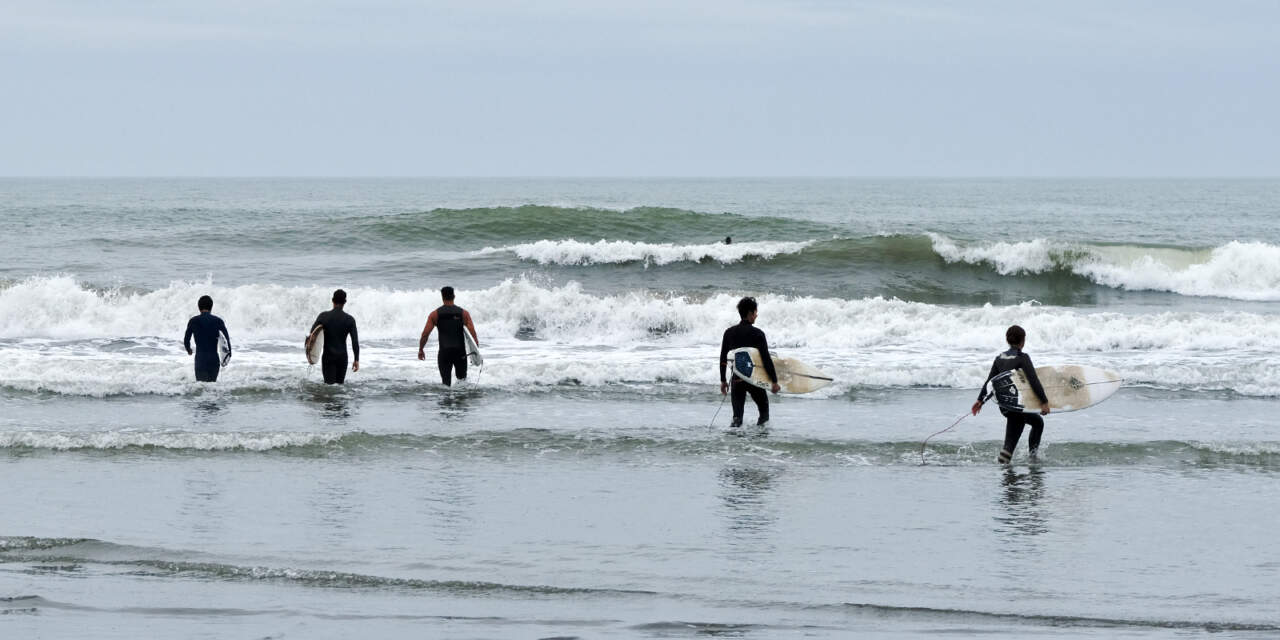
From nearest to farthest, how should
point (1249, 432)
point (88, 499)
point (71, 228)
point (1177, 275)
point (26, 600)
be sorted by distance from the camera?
point (26, 600)
point (88, 499)
point (1249, 432)
point (1177, 275)
point (71, 228)

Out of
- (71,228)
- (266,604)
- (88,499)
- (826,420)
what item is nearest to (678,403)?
(826,420)

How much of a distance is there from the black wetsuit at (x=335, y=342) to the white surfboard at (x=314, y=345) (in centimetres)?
11

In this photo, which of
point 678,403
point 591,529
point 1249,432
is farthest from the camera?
point 678,403

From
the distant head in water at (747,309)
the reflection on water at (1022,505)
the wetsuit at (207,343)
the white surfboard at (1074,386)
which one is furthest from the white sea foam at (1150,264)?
the wetsuit at (207,343)

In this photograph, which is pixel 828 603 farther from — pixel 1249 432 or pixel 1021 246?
pixel 1021 246

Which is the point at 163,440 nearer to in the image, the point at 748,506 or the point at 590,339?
the point at 748,506

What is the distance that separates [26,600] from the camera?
6.80m

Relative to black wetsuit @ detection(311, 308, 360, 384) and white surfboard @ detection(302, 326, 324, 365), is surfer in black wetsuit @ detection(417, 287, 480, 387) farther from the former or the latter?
white surfboard @ detection(302, 326, 324, 365)

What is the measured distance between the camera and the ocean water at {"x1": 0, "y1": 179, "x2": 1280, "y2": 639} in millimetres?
6949

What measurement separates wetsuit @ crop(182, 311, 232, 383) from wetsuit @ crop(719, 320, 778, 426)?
608 cm

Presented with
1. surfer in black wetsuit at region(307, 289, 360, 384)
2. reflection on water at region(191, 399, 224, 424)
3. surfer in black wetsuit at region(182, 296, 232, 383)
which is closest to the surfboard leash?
surfer in black wetsuit at region(307, 289, 360, 384)

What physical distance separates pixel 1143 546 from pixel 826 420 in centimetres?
523

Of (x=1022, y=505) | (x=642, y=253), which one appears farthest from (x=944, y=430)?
(x=642, y=253)

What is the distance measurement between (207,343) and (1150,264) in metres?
23.0
